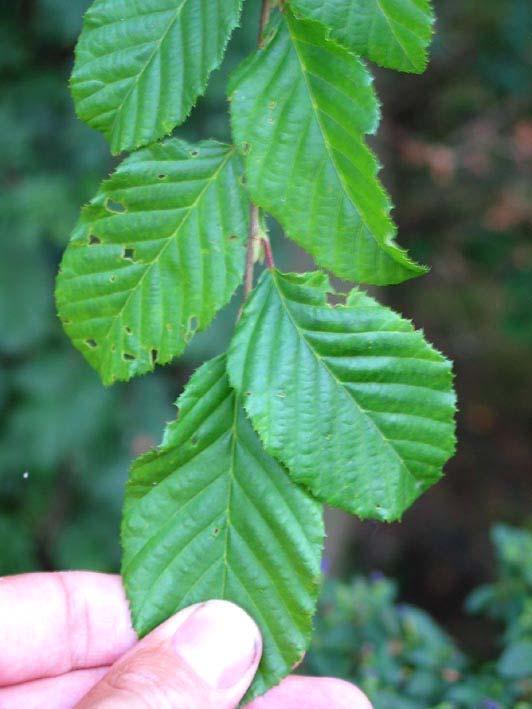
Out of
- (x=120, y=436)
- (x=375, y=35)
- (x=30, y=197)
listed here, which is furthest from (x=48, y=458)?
(x=375, y=35)

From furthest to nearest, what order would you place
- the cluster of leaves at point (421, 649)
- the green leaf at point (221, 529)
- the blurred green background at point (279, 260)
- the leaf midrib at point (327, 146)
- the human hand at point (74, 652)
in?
the blurred green background at point (279, 260), the cluster of leaves at point (421, 649), the human hand at point (74, 652), the green leaf at point (221, 529), the leaf midrib at point (327, 146)

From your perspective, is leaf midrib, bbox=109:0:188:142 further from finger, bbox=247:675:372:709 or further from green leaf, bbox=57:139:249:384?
finger, bbox=247:675:372:709

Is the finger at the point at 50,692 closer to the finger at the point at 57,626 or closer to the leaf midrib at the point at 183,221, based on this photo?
the finger at the point at 57,626

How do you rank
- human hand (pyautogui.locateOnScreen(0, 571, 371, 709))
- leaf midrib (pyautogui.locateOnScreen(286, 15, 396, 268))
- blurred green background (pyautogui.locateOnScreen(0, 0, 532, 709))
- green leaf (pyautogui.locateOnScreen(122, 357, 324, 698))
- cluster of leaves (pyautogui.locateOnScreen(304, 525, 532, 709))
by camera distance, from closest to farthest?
leaf midrib (pyautogui.locateOnScreen(286, 15, 396, 268))
green leaf (pyautogui.locateOnScreen(122, 357, 324, 698))
human hand (pyautogui.locateOnScreen(0, 571, 371, 709))
cluster of leaves (pyautogui.locateOnScreen(304, 525, 532, 709))
blurred green background (pyautogui.locateOnScreen(0, 0, 532, 709))

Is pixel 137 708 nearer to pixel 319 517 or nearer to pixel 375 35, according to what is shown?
pixel 319 517

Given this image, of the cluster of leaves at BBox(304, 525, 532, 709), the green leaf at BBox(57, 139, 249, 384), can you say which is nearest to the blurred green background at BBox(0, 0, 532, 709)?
the cluster of leaves at BBox(304, 525, 532, 709)

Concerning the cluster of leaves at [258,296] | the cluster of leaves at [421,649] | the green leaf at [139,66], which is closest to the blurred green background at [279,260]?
the cluster of leaves at [421,649]
